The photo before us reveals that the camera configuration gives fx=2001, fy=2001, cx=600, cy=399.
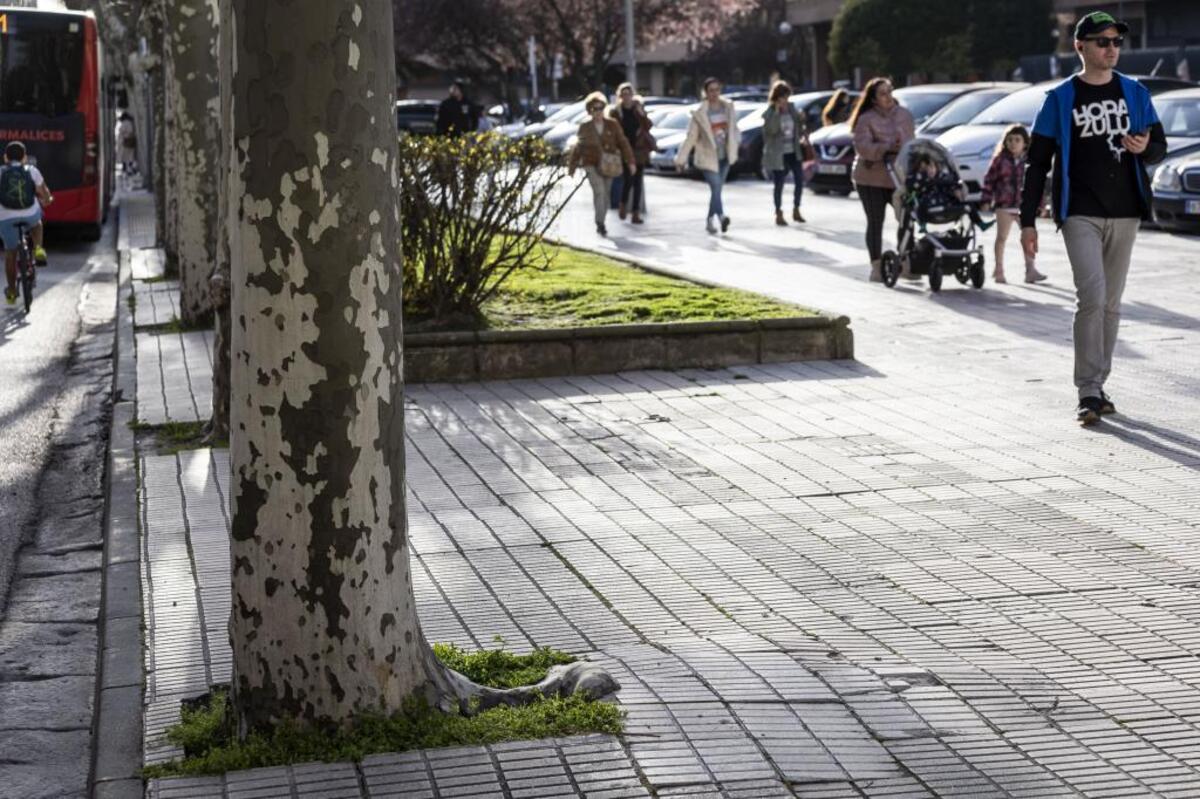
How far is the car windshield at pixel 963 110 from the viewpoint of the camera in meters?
28.3

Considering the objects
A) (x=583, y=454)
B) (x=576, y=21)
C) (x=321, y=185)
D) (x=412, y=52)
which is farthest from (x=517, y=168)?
(x=412, y=52)

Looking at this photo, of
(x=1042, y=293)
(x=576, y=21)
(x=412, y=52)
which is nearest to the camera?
(x=1042, y=293)

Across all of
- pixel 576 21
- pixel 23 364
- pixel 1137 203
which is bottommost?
pixel 23 364

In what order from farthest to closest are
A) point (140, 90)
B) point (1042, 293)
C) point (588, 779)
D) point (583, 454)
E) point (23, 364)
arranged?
point (140, 90) → point (1042, 293) → point (23, 364) → point (583, 454) → point (588, 779)

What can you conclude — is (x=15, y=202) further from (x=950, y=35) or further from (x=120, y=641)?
(x=950, y=35)

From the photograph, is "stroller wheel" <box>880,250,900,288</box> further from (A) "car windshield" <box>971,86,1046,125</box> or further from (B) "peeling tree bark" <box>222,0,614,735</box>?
(B) "peeling tree bark" <box>222,0,614,735</box>

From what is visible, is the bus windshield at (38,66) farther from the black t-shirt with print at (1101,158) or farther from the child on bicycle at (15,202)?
the black t-shirt with print at (1101,158)

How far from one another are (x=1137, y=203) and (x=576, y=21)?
62657 mm

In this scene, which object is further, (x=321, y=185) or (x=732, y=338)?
(x=732, y=338)

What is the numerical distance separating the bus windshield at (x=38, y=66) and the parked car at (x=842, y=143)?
11.0 metres

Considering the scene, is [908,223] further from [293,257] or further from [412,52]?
[412,52]

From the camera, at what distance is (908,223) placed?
16.6 m

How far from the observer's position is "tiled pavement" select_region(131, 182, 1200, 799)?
4.86 meters

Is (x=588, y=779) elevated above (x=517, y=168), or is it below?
below
